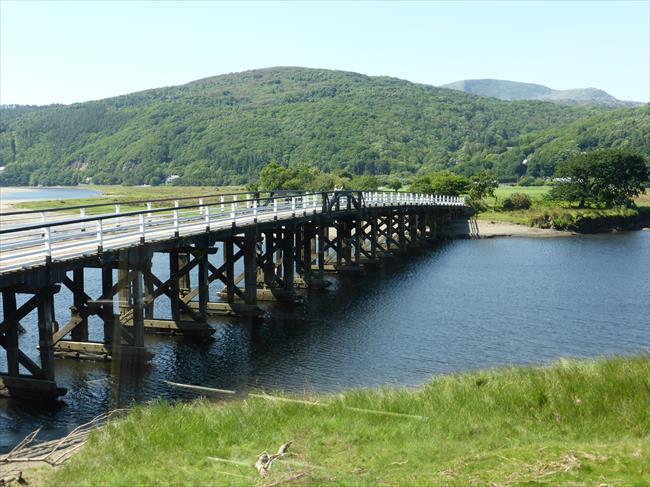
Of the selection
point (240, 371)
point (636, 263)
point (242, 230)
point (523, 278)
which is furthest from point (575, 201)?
point (240, 371)

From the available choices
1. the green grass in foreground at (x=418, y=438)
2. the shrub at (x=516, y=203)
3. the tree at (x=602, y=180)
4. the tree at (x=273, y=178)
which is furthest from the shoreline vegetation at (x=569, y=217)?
the green grass in foreground at (x=418, y=438)

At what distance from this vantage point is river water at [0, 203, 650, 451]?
76.3ft

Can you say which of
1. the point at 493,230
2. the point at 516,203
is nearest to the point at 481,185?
the point at 516,203

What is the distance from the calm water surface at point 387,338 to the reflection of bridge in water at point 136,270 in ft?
3.27

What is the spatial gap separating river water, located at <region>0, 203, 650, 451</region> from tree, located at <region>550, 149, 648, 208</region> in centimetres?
4579

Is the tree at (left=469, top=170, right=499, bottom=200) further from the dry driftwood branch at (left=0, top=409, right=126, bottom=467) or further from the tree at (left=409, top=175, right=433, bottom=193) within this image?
the dry driftwood branch at (left=0, top=409, right=126, bottom=467)

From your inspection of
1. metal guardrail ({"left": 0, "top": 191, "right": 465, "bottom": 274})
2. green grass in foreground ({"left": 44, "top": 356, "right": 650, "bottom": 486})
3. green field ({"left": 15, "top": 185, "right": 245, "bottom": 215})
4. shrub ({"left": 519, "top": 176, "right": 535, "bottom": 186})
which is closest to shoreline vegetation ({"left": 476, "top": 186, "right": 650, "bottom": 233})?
metal guardrail ({"left": 0, "top": 191, "right": 465, "bottom": 274})

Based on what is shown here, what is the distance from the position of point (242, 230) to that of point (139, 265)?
8.33m

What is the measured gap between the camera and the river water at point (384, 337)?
23.3 m

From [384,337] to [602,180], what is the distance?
7590 centimetres

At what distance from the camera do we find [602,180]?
322 feet

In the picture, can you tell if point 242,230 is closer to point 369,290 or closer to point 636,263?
point 369,290

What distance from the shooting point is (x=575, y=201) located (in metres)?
98.7

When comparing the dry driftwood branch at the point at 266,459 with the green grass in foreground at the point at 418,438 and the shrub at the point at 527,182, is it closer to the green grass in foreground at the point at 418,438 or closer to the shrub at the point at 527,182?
the green grass in foreground at the point at 418,438
